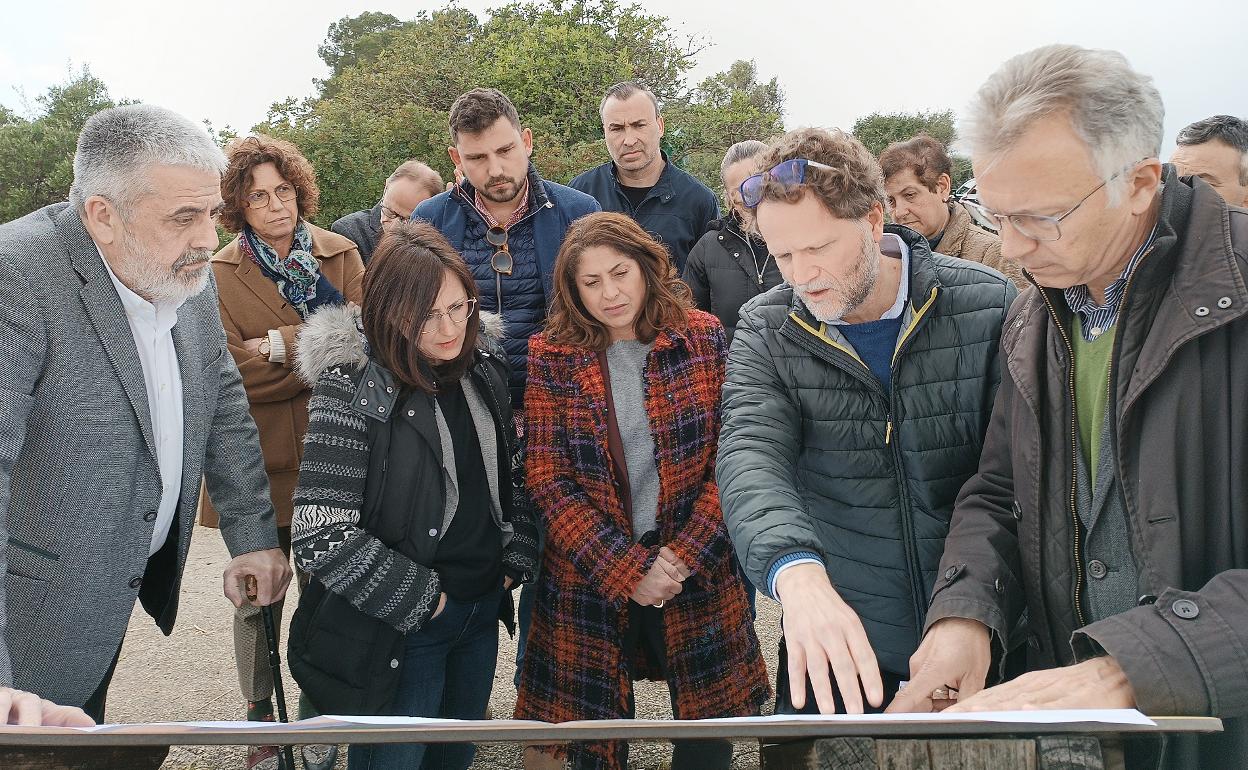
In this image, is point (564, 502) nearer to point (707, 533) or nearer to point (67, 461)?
point (707, 533)

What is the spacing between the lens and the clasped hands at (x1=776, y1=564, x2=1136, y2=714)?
133cm

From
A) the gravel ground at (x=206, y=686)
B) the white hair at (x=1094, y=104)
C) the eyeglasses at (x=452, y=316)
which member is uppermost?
the white hair at (x=1094, y=104)

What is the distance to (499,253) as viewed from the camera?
381cm

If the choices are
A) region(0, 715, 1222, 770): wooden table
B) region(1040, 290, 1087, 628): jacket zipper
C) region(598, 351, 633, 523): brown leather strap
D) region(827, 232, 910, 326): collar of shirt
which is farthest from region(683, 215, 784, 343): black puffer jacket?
region(0, 715, 1222, 770): wooden table

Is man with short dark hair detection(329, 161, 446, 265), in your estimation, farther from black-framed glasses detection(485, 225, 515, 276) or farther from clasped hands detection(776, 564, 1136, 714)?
clasped hands detection(776, 564, 1136, 714)

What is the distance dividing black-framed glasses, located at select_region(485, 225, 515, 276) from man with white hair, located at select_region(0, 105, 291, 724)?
4.70 ft

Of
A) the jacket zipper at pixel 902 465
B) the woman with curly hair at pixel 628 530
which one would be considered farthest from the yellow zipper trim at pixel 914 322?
the woman with curly hair at pixel 628 530

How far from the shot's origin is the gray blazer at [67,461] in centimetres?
207

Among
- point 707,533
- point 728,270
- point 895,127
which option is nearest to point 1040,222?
point 707,533

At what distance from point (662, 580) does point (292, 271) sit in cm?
215

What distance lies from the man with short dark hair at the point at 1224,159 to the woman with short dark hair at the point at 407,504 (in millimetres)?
3695

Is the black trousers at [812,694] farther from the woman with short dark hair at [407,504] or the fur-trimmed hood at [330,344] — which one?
the fur-trimmed hood at [330,344]

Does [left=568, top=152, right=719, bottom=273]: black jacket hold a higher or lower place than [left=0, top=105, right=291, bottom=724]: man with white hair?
higher

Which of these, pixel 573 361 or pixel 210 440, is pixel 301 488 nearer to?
pixel 210 440
